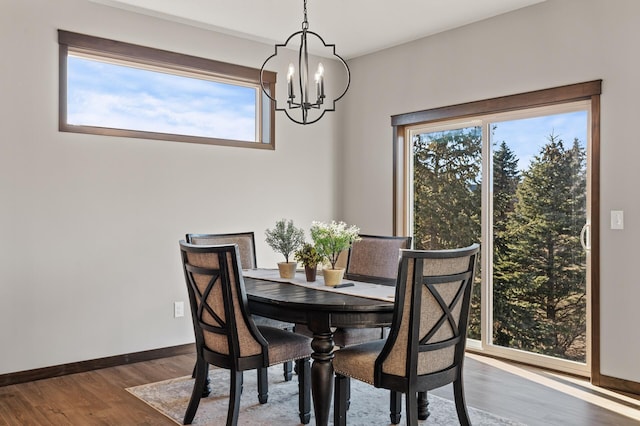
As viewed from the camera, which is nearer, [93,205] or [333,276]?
[333,276]

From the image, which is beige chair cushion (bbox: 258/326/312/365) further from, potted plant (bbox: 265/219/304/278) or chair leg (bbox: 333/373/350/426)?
potted plant (bbox: 265/219/304/278)

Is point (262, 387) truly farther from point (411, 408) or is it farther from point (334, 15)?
point (334, 15)

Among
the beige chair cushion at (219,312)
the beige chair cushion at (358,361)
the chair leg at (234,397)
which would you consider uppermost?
the beige chair cushion at (219,312)

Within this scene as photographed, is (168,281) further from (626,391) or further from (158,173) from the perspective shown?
(626,391)

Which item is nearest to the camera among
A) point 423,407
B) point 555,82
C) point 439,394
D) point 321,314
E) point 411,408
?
point 411,408

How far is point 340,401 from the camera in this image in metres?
2.69

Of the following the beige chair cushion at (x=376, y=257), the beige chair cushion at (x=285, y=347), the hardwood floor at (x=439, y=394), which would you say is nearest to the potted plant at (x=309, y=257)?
the beige chair cushion at (x=285, y=347)

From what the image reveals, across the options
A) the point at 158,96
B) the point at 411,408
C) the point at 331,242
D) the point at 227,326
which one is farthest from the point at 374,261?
the point at 158,96

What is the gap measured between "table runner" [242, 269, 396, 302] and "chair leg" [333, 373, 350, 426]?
0.42 m

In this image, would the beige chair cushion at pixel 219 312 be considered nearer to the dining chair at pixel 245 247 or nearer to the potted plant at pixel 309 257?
the potted plant at pixel 309 257

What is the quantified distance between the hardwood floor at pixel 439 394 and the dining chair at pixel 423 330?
2.34 ft

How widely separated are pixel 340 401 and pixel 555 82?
8.97ft

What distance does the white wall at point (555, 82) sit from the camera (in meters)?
3.61

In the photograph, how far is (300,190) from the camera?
539cm
